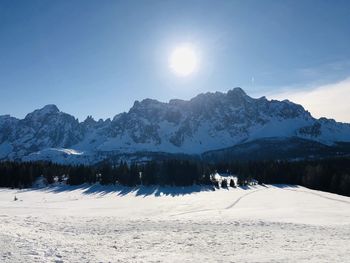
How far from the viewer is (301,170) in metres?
142

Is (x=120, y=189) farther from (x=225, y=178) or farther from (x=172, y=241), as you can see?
(x=172, y=241)

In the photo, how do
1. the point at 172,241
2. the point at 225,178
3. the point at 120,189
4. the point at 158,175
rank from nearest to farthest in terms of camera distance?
the point at 172,241 → the point at 120,189 → the point at 158,175 → the point at 225,178

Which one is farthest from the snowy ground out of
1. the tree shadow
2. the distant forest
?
the distant forest

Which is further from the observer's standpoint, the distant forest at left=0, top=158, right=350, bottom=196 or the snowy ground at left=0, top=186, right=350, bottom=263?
the distant forest at left=0, top=158, right=350, bottom=196

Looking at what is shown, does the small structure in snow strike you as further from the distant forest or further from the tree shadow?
the tree shadow

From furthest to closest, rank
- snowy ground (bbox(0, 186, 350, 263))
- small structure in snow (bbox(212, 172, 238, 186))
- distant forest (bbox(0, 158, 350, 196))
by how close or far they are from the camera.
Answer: small structure in snow (bbox(212, 172, 238, 186)) < distant forest (bbox(0, 158, 350, 196)) < snowy ground (bbox(0, 186, 350, 263))

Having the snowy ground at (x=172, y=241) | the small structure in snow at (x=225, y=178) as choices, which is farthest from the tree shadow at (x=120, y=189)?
the snowy ground at (x=172, y=241)

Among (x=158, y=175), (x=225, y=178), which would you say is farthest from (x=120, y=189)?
(x=225, y=178)

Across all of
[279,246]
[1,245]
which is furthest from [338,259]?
[1,245]

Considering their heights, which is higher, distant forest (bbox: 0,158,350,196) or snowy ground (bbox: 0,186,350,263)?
distant forest (bbox: 0,158,350,196)

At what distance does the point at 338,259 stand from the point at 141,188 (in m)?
107

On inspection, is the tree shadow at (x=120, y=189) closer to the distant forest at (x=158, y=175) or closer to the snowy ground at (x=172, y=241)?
the distant forest at (x=158, y=175)

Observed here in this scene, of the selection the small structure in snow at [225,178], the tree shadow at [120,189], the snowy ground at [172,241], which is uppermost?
the small structure in snow at [225,178]

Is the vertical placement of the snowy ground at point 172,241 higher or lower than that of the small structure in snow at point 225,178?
lower
